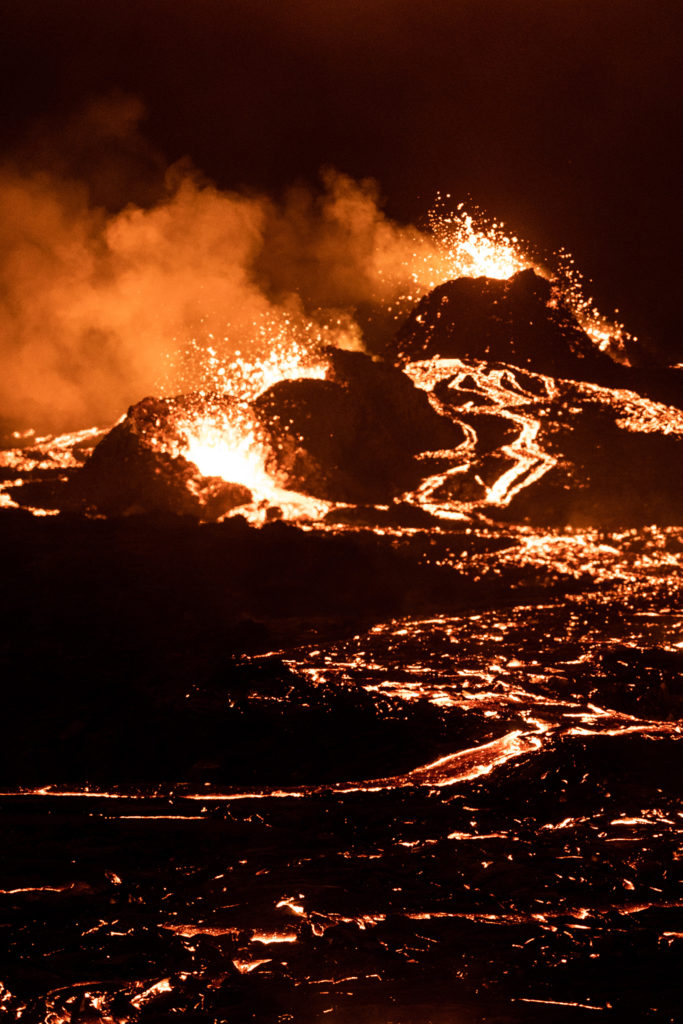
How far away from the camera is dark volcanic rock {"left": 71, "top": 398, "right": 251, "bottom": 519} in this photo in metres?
62.0

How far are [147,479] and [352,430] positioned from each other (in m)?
20.5

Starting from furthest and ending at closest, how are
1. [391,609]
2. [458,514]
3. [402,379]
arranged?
[402,379] → [458,514] → [391,609]

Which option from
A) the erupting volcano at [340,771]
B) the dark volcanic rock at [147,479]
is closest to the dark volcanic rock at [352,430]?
the dark volcanic rock at [147,479]

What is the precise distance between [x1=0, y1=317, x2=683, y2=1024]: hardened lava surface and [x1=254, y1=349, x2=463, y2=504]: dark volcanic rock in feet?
86.2

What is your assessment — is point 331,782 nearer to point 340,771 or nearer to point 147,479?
point 340,771

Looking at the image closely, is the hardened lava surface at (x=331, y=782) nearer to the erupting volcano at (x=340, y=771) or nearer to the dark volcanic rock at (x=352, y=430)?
the erupting volcano at (x=340, y=771)

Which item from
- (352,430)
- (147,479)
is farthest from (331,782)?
(352,430)

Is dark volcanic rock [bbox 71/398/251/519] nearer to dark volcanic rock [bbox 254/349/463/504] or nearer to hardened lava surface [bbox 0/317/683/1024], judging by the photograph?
dark volcanic rock [bbox 254/349/463/504]

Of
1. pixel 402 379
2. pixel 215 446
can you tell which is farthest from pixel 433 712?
pixel 402 379

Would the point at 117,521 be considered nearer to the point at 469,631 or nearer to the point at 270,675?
the point at 469,631

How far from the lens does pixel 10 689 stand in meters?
23.8

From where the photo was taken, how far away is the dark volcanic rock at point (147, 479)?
2440 inches

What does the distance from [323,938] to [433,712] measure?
37.6 ft

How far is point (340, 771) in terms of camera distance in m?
18.0
